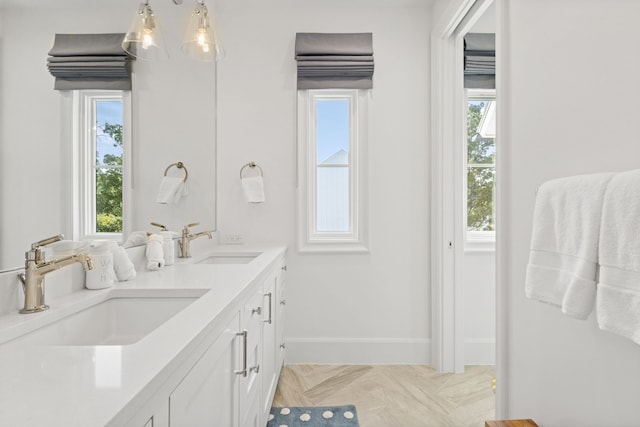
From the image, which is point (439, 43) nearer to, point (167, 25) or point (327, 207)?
point (327, 207)

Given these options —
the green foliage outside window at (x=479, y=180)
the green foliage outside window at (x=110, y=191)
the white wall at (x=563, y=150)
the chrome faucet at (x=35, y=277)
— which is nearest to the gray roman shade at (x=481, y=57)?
the green foliage outside window at (x=479, y=180)

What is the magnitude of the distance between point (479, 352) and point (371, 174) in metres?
1.55

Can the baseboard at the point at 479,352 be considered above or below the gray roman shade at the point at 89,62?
below

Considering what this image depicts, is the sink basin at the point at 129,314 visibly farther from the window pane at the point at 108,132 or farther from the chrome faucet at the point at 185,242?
the chrome faucet at the point at 185,242

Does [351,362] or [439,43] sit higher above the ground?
[439,43]

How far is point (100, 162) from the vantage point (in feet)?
4.22

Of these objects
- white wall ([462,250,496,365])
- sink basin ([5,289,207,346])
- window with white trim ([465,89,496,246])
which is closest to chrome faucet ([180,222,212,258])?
sink basin ([5,289,207,346])

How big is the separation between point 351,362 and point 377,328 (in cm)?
31

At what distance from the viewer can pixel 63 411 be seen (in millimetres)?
479

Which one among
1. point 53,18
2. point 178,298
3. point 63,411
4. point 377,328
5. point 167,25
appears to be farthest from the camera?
point 377,328

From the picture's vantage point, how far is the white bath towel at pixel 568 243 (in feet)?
2.82

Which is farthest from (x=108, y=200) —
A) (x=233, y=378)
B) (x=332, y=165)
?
(x=332, y=165)

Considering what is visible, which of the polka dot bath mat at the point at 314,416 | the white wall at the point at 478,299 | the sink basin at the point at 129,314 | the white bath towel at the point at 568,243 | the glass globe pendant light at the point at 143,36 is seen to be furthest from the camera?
the white wall at the point at 478,299

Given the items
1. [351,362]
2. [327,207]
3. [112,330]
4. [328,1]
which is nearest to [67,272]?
[112,330]
